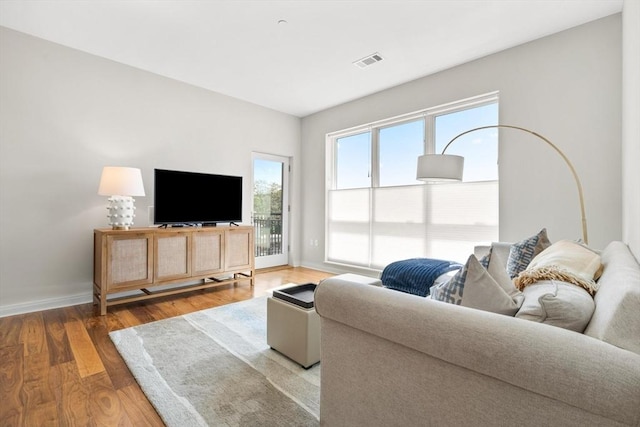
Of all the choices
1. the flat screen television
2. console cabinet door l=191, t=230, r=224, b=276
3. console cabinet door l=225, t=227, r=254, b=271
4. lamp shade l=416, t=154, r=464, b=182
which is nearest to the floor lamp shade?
the flat screen television

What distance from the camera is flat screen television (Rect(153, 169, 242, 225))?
11.4ft

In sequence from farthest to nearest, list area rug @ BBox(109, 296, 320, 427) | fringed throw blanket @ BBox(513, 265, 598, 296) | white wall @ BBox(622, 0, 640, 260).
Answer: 1. area rug @ BBox(109, 296, 320, 427)
2. white wall @ BBox(622, 0, 640, 260)
3. fringed throw blanket @ BBox(513, 265, 598, 296)

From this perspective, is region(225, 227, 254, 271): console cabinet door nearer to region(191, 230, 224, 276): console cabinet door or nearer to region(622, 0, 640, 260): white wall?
region(191, 230, 224, 276): console cabinet door

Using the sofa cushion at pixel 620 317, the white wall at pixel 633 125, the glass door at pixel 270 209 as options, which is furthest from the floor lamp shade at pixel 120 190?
the white wall at pixel 633 125

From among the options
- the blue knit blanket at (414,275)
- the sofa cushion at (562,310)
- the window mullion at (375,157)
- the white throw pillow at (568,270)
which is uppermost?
the window mullion at (375,157)

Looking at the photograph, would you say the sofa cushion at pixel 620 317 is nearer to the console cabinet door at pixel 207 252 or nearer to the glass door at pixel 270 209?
the console cabinet door at pixel 207 252

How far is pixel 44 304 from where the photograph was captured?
3020 mm

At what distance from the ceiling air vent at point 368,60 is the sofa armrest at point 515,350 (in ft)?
9.74

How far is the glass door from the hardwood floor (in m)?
1.78

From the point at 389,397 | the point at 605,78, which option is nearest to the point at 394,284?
the point at 389,397

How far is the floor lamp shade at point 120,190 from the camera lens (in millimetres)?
2984

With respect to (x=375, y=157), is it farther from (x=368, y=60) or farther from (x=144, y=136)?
(x=144, y=136)

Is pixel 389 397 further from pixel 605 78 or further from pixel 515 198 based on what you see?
pixel 605 78

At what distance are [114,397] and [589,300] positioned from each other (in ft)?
7.25
